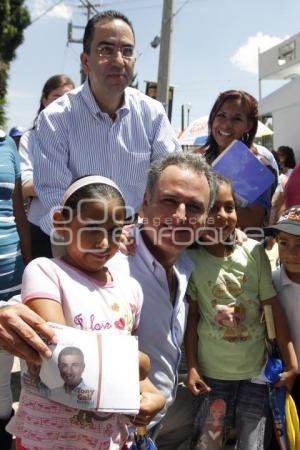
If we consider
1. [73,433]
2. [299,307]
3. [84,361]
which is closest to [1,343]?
[84,361]

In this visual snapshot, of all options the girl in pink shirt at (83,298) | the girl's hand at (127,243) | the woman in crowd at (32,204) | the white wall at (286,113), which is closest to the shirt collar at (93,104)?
the woman in crowd at (32,204)

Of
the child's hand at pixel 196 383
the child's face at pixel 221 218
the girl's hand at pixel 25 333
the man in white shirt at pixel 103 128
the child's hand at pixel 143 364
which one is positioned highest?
the man in white shirt at pixel 103 128

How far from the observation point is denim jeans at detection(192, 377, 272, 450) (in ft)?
6.64

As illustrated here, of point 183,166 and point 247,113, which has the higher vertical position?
point 247,113

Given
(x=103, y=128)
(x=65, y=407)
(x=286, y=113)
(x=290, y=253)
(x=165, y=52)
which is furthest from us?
(x=286, y=113)

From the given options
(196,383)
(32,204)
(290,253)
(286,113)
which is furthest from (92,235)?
(286,113)

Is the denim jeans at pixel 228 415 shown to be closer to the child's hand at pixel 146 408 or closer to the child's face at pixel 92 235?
the child's hand at pixel 146 408

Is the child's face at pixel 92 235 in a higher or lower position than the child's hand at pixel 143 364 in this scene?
higher

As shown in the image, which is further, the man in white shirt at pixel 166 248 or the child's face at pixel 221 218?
the child's face at pixel 221 218

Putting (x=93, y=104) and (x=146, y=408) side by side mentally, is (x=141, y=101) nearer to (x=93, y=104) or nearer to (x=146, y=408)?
(x=93, y=104)

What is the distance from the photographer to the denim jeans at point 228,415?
2.02 meters

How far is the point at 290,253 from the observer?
2.11 metres

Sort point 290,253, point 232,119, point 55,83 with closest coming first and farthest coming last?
1. point 290,253
2. point 232,119
3. point 55,83

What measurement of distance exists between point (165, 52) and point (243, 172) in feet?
27.0
